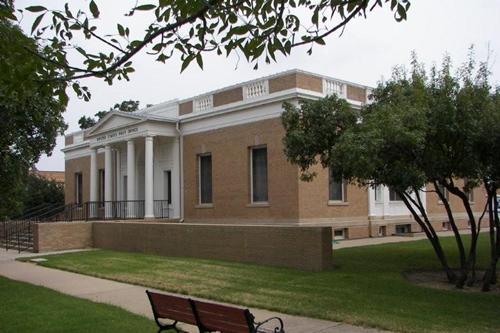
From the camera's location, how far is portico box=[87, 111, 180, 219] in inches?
1072

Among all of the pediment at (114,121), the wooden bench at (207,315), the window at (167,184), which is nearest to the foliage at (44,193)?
Result: the pediment at (114,121)

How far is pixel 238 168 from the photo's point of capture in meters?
24.5

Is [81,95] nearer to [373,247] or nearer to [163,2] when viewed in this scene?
[163,2]

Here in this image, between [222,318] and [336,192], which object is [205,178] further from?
[222,318]

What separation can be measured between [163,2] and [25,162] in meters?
9.88

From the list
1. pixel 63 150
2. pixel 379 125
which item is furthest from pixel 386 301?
pixel 63 150

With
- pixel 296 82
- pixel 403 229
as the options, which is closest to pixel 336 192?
pixel 296 82

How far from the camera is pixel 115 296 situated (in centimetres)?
1201

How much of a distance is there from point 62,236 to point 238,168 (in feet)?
25.6

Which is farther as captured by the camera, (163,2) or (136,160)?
(136,160)

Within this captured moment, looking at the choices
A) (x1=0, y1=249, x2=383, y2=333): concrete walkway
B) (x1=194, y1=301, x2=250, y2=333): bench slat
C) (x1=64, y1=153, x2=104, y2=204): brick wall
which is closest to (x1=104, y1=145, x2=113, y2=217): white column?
(x1=64, y1=153, x2=104, y2=204): brick wall

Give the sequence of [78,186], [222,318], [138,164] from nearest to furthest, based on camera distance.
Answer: [222,318], [138,164], [78,186]

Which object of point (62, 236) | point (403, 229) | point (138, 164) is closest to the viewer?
point (62, 236)

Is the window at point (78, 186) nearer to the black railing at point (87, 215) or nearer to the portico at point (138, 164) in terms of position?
the portico at point (138, 164)
